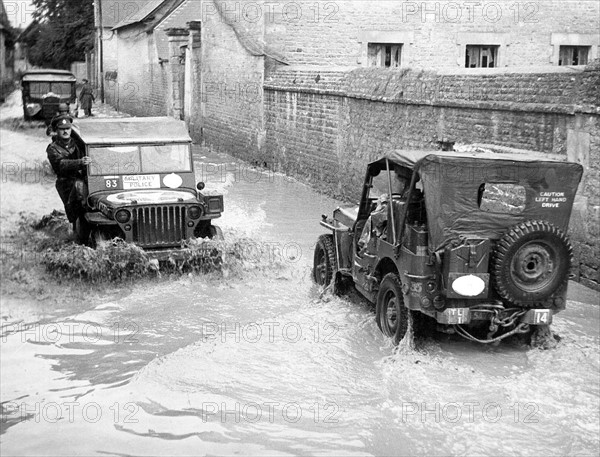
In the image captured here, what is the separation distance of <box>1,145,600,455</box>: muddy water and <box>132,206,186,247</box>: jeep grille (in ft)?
2.12

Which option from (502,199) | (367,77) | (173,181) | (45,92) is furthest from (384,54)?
(45,92)

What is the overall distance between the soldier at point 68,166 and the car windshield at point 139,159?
214 millimetres

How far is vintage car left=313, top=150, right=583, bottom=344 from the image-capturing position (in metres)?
7.54

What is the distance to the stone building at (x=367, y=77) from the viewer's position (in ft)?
40.6

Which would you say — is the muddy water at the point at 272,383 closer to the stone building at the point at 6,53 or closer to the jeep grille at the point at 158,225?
the jeep grille at the point at 158,225

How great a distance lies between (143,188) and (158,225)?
836 mm

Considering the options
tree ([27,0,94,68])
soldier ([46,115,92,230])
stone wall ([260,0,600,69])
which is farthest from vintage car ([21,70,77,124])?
tree ([27,0,94,68])

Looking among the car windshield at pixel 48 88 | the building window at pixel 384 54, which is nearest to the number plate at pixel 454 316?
the building window at pixel 384 54

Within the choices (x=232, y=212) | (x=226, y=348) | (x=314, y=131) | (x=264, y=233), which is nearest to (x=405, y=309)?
(x=226, y=348)

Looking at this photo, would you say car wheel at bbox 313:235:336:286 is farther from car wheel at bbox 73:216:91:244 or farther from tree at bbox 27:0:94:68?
tree at bbox 27:0:94:68

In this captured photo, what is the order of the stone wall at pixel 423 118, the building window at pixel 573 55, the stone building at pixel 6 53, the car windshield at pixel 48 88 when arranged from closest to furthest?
the stone wall at pixel 423 118
the building window at pixel 573 55
the car windshield at pixel 48 88
the stone building at pixel 6 53

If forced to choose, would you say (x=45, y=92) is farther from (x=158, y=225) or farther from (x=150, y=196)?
(x=158, y=225)

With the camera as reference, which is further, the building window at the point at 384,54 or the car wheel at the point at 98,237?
the building window at the point at 384,54

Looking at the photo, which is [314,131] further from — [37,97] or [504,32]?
[37,97]
